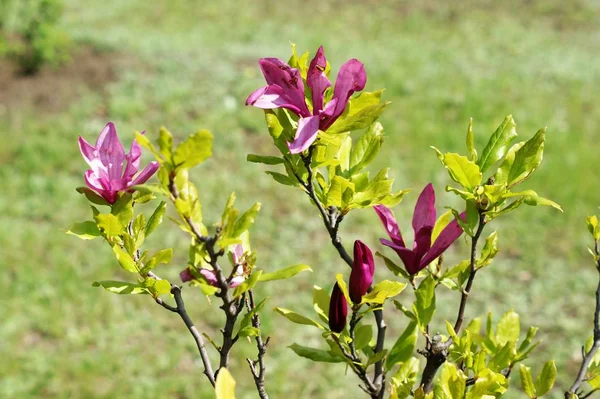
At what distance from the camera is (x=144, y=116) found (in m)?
5.46

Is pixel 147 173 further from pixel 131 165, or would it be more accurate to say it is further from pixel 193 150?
pixel 193 150

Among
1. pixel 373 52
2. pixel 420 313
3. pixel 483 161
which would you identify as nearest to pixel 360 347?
pixel 420 313

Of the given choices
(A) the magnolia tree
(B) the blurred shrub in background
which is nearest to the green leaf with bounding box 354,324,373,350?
(A) the magnolia tree

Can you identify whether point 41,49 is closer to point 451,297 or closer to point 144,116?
point 144,116

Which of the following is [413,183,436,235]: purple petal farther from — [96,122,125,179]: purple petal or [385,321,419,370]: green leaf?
[96,122,125,179]: purple petal

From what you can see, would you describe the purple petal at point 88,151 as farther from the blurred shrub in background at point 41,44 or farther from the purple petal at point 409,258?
the blurred shrub in background at point 41,44

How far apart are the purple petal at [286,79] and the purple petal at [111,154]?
0.23m

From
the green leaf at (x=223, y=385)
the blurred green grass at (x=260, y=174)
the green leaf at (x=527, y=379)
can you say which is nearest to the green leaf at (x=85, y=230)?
the green leaf at (x=223, y=385)

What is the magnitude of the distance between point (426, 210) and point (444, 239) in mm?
51

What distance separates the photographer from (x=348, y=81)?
0.82m

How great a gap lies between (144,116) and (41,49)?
4.32ft

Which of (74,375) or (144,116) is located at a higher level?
(144,116)

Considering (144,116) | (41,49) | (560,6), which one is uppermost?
(560,6)

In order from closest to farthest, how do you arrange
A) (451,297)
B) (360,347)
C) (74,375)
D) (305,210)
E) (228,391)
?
(228,391)
(360,347)
(74,375)
(451,297)
(305,210)
